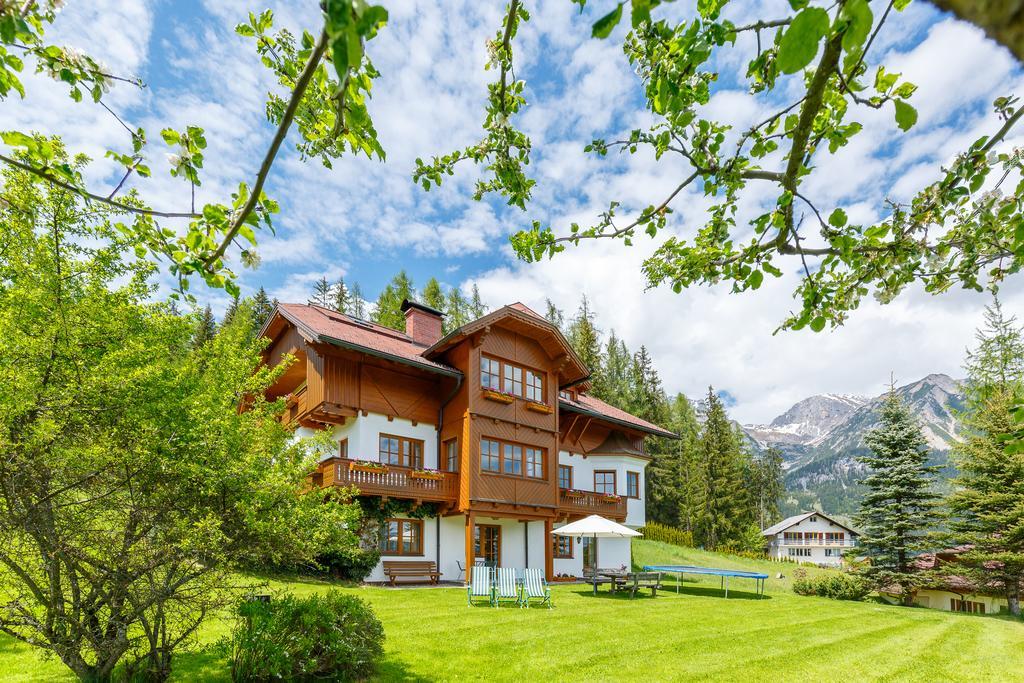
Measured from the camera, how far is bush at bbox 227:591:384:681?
6.24 meters

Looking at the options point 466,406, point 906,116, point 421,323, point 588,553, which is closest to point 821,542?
point 588,553

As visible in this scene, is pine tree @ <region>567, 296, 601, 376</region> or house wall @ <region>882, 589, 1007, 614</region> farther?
pine tree @ <region>567, 296, 601, 376</region>

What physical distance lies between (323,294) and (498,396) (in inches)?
1737

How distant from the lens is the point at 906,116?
74.9 inches

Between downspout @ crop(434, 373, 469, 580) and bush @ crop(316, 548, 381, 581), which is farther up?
downspout @ crop(434, 373, 469, 580)

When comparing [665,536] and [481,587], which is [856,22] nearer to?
[481,587]

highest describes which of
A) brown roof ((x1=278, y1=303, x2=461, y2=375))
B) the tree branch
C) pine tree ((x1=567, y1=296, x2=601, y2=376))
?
pine tree ((x1=567, y1=296, x2=601, y2=376))

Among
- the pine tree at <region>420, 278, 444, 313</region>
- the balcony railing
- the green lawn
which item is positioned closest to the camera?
the green lawn

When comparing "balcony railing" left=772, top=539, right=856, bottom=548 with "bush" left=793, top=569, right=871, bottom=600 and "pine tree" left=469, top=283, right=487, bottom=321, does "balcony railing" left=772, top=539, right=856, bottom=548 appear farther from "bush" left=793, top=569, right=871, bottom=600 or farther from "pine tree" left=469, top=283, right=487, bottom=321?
"bush" left=793, top=569, right=871, bottom=600

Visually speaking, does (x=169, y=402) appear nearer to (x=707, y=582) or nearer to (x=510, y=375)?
(x=510, y=375)

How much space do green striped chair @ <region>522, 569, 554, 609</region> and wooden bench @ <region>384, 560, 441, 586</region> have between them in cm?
467

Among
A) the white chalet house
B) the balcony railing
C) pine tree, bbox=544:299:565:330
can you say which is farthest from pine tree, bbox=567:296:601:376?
the balcony railing

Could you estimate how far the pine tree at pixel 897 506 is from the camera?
22641 millimetres

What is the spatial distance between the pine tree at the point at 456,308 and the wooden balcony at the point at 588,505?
77.7 feet
